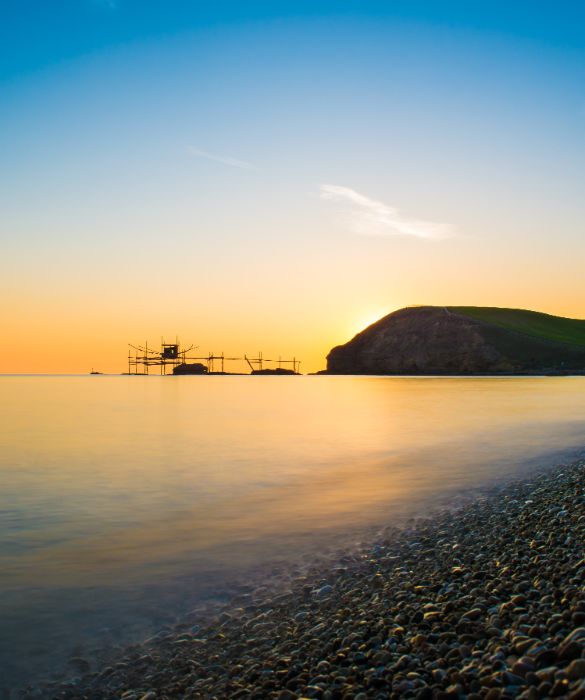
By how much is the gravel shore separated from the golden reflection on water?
2992 mm

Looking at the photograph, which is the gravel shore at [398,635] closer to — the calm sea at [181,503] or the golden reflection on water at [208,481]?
the calm sea at [181,503]

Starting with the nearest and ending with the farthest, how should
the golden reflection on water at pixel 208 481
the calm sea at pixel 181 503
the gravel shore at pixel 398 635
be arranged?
1. the gravel shore at pixel 398 635
2. the calm sea at pixel 181 503
3. the golden reflection on water at pixel 208 481

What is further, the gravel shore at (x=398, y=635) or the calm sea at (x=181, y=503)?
the calm sea at (x=181, y=503)

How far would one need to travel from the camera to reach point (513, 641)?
19.5 ft

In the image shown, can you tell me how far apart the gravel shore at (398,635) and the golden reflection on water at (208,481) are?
9.82 feet

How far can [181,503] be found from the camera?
17.5 m

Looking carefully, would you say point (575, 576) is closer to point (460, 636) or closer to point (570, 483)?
point (460, 636)

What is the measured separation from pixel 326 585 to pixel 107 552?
204 inches

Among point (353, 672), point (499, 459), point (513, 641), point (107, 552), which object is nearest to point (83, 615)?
point (107, 552)

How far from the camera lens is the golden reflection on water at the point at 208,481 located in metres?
12.3

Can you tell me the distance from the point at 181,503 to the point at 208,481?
3593mm

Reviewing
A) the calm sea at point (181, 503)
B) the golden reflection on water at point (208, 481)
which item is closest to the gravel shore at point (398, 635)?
the calm sea at point (181, 503)

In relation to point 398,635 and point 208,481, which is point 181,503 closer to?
point 208,481

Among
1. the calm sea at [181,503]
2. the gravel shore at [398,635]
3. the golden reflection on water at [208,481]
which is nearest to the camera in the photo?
the gravel shore at [398,635]
